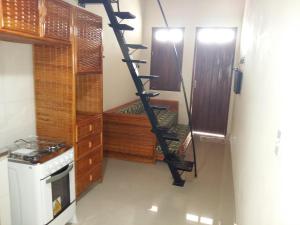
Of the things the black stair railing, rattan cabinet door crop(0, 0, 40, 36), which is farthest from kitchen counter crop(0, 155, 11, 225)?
the black stair railing

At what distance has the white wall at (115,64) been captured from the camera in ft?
13.7

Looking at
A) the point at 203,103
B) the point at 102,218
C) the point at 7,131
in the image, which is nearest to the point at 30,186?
the point at 7,131

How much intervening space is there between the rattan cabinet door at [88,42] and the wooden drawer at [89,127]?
0.57 metres

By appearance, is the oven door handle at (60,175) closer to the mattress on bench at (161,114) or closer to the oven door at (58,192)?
the oven door at (58,192)

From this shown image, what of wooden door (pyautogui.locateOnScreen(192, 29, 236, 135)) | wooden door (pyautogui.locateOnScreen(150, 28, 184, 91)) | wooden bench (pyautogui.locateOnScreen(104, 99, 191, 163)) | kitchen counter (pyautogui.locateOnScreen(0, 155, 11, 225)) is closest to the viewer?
kitchen counter (pyautogui.locateOnScreen(0, 155, 11, 225))

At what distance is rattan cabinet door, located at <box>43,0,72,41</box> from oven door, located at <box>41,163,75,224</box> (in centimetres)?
120

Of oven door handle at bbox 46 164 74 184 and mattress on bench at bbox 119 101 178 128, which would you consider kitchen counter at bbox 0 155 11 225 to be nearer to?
oven door handle at bbox 46 164 74 184

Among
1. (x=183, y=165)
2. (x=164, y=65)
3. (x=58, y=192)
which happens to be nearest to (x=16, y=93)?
(x=58, y=192)

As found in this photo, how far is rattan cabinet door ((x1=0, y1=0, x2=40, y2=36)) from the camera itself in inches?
59.7

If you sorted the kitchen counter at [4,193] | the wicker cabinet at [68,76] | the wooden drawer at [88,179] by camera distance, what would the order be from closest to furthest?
the kitchen counter at [4,193]
the wicker cabinet at [68,76]
the wooden drawer at [88,179]

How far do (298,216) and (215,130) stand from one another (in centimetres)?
509


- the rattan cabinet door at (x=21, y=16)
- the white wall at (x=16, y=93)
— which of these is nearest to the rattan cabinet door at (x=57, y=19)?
the rattan cabinet door at (x=21, y=16)

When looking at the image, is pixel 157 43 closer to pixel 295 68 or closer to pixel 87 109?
pixel 87 109

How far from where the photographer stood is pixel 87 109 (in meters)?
3.02
